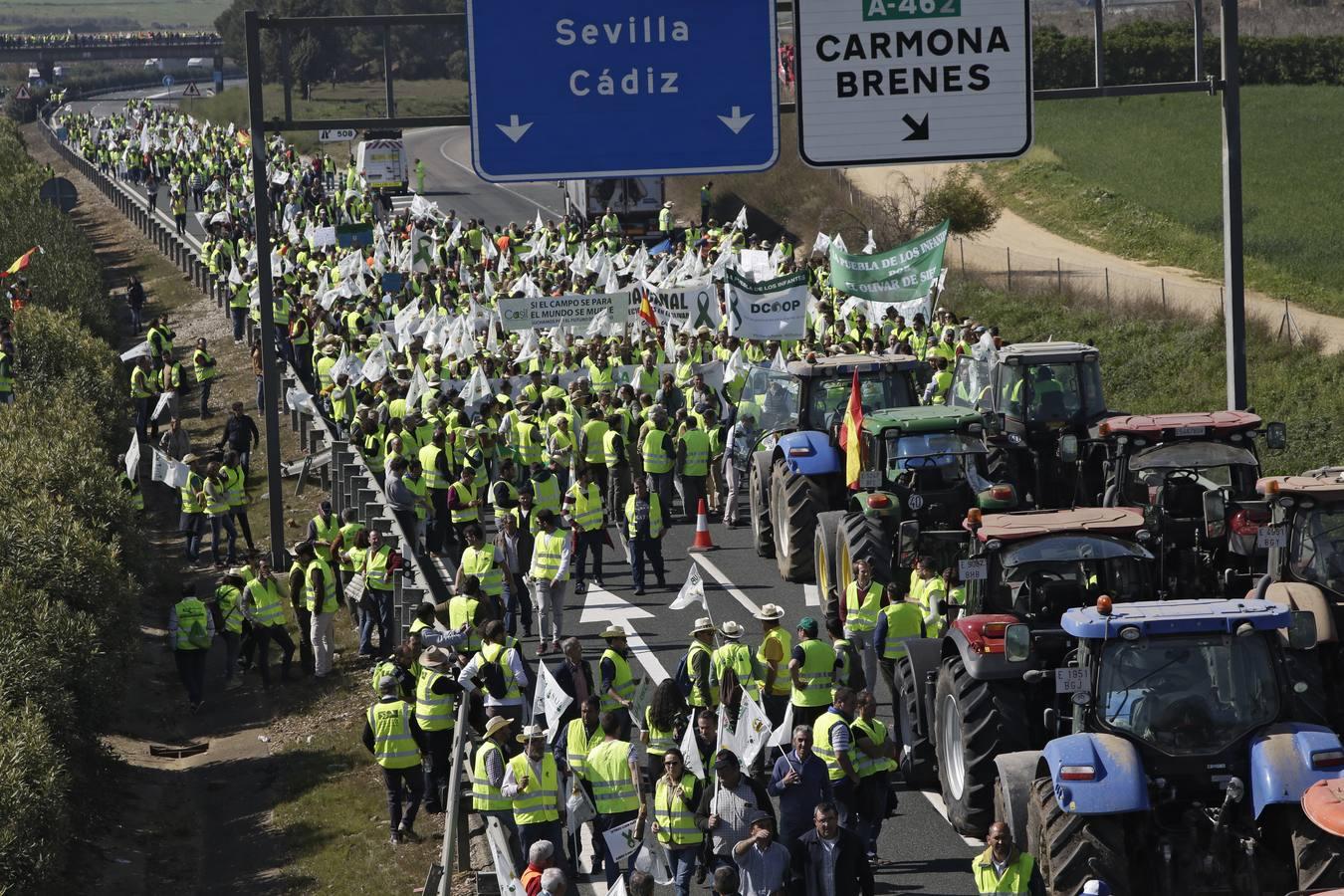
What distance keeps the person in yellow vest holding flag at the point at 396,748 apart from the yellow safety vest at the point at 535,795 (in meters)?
2.51

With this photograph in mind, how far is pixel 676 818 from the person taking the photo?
12531 mm

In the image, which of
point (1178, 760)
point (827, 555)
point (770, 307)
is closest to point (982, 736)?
point (1178, 760)

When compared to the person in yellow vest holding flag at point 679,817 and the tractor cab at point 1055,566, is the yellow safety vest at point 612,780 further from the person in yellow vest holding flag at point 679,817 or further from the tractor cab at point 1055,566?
the tractor cab at point 1055,566

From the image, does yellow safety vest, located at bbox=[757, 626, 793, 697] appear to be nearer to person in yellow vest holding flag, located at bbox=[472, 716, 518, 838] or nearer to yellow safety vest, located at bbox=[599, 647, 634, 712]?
yellow safety vest, located at bbox=[599, 647, 634, 712]

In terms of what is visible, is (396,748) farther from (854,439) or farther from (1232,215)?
(1232,215)

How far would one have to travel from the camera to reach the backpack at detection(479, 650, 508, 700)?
1548 centimetres

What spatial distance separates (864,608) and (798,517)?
475cm

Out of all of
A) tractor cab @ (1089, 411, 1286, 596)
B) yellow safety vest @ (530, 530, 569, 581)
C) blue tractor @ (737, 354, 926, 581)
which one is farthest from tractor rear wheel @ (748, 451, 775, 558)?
tractor cab @ (1089, 411, 1286, 596)

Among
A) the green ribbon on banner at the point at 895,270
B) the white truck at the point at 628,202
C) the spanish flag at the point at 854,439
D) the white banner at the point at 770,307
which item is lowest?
the spanish flag at the point at 854,439

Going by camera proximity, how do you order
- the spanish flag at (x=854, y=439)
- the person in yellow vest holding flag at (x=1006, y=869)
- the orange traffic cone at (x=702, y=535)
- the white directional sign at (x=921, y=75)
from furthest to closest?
the orange traffic cone at (x=702, y=535) → the spanish flag at (x=854, y=439) → the white directional sign at (x=921, y=75) → the person in yellow vest holding flag at (x=1006, y=869)

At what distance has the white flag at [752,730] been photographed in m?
13.8

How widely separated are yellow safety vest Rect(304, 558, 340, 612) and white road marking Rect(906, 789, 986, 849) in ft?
26.8

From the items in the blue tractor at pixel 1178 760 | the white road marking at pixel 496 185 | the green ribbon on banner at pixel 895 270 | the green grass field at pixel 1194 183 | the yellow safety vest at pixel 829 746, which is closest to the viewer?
the blue tractor at pixel 1178 760

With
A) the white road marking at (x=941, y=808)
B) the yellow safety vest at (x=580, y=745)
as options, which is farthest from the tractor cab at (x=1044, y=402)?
the yellow safety vest at (x=580, y=745)
